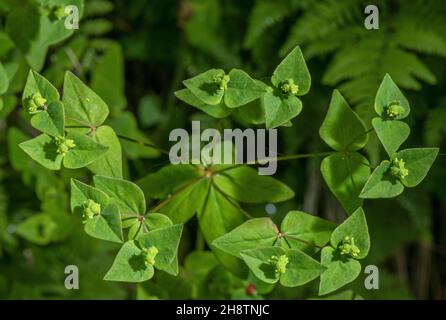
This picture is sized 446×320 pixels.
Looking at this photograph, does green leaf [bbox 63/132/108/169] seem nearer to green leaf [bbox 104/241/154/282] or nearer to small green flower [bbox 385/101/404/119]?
green leaf [bbox 104/241/154/282]

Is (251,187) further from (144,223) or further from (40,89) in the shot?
(40,89)

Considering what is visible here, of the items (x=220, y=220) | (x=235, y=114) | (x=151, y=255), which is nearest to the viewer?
(x=151, y=255)

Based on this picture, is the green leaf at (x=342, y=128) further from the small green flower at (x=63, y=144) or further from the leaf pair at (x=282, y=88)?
the small green flower at (x=63, y=144)

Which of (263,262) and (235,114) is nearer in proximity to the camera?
(263,262)

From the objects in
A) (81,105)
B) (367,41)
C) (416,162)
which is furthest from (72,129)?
(367,41)

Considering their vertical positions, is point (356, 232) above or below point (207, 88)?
below

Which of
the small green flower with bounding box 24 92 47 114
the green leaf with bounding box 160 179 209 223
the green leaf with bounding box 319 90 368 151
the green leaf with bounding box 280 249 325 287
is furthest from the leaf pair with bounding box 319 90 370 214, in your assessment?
the small green flower with bounding box 24 92 47 114
